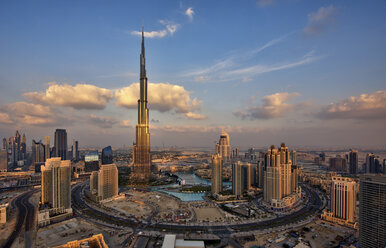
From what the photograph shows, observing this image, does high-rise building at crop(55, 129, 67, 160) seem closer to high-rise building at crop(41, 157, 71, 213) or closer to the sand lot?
high-rise building at crop(41, 157, 71, 213)

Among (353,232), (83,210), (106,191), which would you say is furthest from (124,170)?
(353,232)

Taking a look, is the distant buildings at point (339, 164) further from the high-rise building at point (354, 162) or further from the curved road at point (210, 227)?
the curved road at point (210, 227)

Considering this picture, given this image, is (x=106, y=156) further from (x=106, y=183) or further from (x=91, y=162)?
(x=106, y=183)

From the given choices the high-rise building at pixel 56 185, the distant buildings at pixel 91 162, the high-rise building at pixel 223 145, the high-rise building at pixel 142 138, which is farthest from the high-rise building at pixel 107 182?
the high-rise building at pixel 223 145

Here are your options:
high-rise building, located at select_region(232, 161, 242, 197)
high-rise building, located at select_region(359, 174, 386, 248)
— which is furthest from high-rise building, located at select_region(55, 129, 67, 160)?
high-rise building, located at select_region(359, 174, 386, 248)

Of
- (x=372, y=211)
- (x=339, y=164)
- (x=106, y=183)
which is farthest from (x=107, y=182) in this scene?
(x=339, y=164)

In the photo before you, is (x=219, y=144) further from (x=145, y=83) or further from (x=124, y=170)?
(x=145, y=83)
